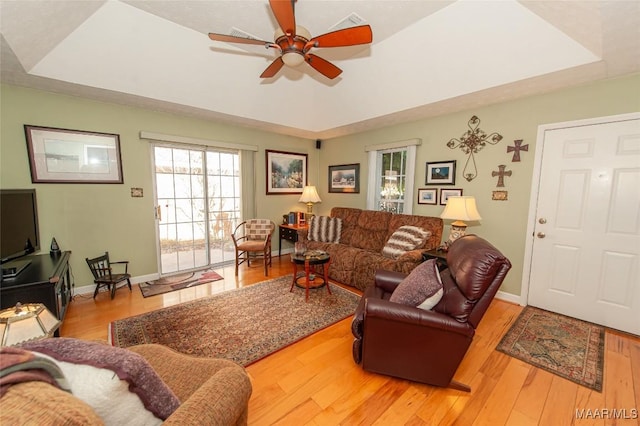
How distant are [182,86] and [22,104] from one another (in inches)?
64.5

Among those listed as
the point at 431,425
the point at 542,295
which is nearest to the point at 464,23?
the point at 542,295

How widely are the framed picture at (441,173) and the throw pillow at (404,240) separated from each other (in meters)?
0.81

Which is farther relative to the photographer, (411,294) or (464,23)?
(464,23)

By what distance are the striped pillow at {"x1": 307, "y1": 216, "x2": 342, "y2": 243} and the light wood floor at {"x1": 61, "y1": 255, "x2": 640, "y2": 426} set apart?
6.49ft

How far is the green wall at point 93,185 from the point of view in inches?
108

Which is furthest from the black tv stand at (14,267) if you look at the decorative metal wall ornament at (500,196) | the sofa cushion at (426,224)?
the decorative metal wall ornament at (500,196)

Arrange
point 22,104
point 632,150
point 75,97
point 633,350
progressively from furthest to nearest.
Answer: point 75,97
point 22,104
point 632,150
point 633,350

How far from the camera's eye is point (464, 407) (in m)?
1.65

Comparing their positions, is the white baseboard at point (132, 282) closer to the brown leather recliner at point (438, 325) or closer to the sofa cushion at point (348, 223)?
the sofa cushion at point (348, 223)

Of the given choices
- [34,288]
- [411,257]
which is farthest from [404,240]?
[34,288]

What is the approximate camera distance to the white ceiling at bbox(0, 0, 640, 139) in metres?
2.01

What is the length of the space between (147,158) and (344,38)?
3.14m

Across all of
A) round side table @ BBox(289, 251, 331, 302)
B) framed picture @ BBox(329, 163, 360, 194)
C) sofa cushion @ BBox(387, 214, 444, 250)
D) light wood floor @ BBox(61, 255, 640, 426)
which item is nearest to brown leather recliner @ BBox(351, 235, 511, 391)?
light wood floor @ BBox(61, 255, 640, 426)

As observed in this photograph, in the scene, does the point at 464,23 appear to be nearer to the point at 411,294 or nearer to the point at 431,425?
the point at 411,294
